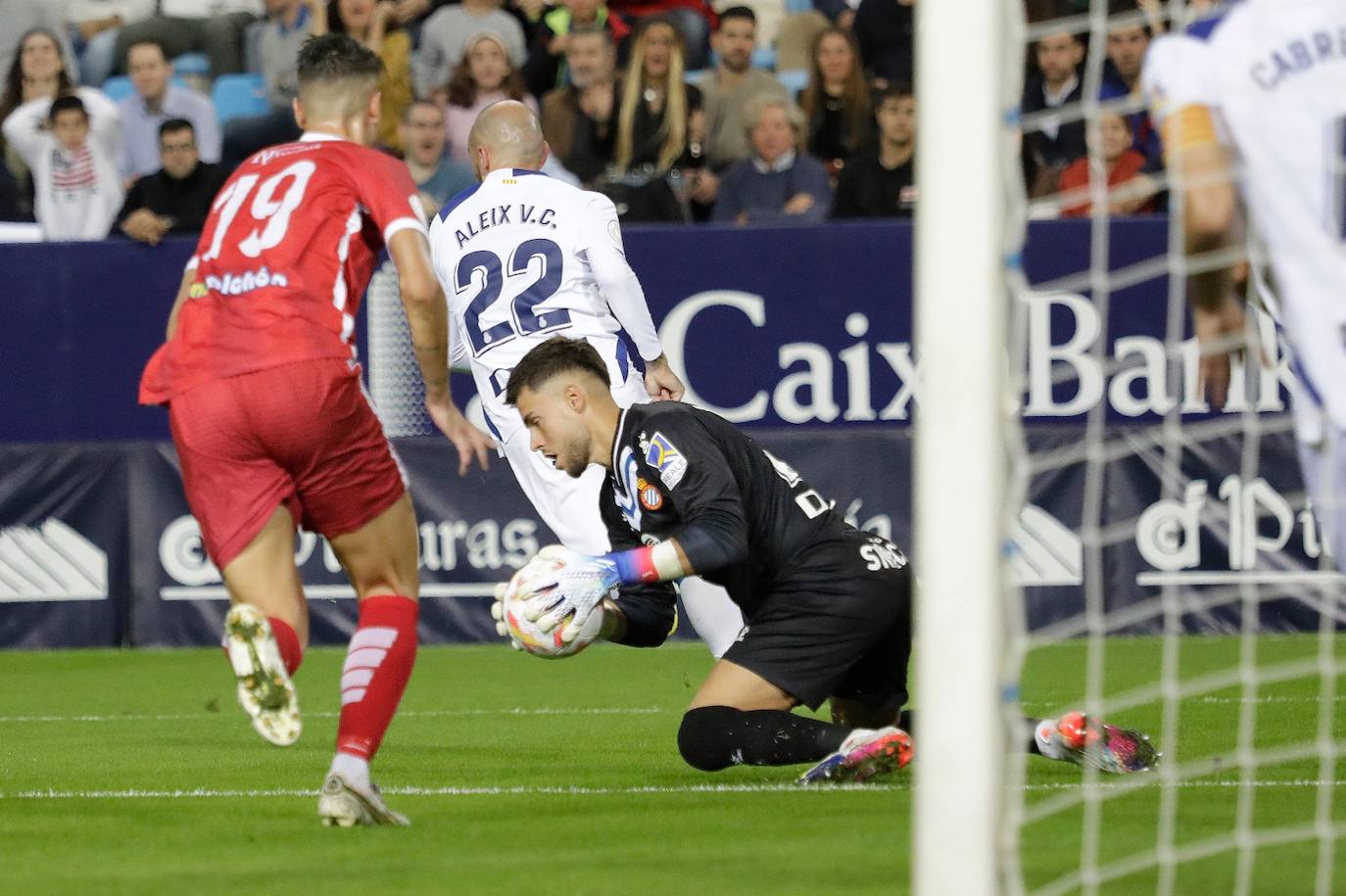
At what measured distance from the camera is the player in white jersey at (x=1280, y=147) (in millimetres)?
4672

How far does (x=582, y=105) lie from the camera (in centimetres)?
1331

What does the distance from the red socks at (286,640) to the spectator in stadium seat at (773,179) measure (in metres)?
7.47

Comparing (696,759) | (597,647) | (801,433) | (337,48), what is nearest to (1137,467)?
(801,433)

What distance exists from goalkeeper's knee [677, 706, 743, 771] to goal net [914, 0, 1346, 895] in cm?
83

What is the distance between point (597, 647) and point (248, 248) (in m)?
6.69

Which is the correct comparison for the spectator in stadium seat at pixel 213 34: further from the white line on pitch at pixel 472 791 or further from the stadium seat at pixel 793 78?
the white line on pitch at pixel 472 791

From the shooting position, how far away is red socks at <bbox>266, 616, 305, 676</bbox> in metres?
5.50

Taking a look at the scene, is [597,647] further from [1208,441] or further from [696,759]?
[696,759]

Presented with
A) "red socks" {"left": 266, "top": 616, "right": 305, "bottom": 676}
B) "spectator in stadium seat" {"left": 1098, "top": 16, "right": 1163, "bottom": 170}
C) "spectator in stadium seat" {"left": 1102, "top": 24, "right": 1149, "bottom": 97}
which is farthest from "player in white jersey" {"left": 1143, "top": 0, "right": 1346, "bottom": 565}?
"spectator in stadium seat" {"left": 1102, "top": 24, "right": 1149, "bottom": 97}

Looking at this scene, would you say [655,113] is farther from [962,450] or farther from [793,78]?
[962,450]

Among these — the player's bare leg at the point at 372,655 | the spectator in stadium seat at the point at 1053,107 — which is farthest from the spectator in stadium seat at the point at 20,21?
the player's bare leg at the point at 372,655

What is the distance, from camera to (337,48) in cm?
585

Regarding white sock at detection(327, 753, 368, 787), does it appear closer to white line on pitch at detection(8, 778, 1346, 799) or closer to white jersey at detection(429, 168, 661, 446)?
white line on pitch at detection(8, 778, 1346, 799)

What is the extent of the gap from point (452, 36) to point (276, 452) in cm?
871
